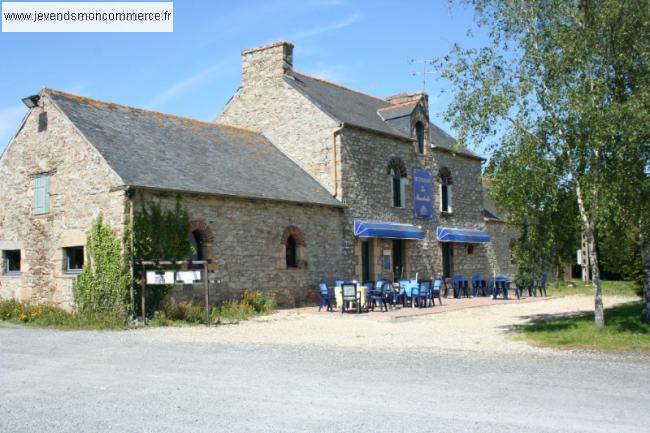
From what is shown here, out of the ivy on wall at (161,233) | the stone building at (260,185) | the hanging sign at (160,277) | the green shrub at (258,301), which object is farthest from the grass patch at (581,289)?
the hanging sign at (160,277)

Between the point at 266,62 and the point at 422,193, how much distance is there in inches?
299

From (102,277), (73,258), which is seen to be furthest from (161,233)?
(73,258)

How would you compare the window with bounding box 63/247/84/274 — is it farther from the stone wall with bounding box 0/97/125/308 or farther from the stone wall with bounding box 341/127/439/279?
the stone wall with bounding box 341/127/439/279

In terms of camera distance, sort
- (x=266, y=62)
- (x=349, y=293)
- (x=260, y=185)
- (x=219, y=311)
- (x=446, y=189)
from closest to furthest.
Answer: (x=219, y=311), (x=349, y=293), (x=260, y=185), (x=266, y=62), (x=446, y=189)

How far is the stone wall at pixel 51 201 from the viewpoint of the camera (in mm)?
17094

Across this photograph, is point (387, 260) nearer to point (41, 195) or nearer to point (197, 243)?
point (197, 243)

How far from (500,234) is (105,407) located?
2749cm

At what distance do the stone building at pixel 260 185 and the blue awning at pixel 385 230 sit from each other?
0.06m

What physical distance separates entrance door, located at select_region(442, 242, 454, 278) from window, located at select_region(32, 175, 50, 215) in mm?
15386

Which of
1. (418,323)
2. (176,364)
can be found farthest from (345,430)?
(418,323)

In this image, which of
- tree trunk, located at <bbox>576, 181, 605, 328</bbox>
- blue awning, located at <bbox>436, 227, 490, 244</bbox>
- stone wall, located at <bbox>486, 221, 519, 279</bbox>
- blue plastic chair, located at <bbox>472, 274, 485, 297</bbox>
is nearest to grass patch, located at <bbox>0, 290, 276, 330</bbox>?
tree trunk, located at <bbox>576, 181, 605, 328</bbox>

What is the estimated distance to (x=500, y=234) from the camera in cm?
3234

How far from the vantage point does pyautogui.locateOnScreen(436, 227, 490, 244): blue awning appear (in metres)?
27.0

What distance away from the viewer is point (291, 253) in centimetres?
2106
